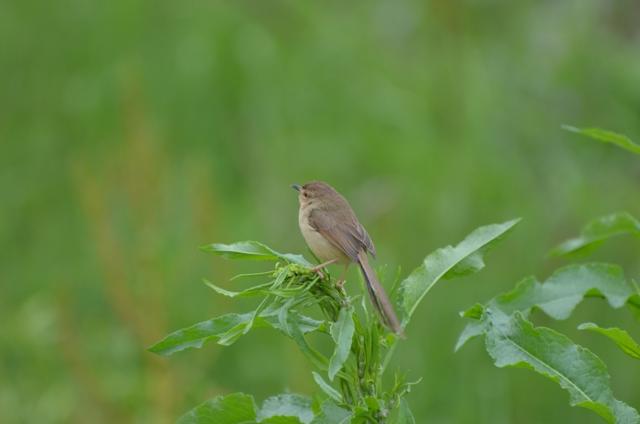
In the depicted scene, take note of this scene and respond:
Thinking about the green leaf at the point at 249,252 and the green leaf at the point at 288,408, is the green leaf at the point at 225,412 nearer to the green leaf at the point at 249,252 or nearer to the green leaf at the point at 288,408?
the green leaf at the point at 288,408

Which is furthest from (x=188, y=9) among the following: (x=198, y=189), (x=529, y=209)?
(x=198, y=189)

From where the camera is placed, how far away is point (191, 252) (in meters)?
7.48

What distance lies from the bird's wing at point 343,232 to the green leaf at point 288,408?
1.15 metres

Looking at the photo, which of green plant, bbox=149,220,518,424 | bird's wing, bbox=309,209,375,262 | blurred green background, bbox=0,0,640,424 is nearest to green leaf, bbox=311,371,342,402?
green plant, bbox=149,220,518,424

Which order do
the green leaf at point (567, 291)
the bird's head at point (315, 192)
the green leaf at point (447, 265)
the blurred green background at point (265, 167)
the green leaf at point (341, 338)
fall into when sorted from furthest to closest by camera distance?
the blurred green background at point (265, 167) → the bird's head at point (315, 192) → the green leaf at point (567, 291) → the green leaf at point (447, 265) → the green leaf at point (341, 338)

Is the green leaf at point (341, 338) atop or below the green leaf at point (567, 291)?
atop

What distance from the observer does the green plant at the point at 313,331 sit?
232 cm

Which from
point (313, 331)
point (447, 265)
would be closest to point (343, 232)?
point (447, 265)

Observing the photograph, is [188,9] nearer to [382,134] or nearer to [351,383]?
[382,134]

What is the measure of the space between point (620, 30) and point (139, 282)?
5852mm

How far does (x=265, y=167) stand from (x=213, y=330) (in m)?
5.90

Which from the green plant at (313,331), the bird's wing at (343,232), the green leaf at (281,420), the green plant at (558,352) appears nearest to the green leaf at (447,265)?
the green plant at (313,331)

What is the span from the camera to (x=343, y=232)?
13.0 ft

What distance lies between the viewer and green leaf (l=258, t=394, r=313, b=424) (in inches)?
98.9
